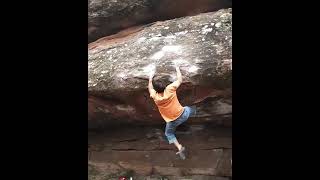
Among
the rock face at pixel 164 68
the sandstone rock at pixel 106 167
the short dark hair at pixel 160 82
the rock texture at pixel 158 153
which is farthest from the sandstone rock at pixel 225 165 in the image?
the sandstone rock at pixel 106 167

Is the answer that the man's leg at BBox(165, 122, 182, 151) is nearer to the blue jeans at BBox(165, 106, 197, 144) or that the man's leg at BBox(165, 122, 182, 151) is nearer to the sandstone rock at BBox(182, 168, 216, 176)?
the blue jeans at BBox(165, 106, 197, 144)

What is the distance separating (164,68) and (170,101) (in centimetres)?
29

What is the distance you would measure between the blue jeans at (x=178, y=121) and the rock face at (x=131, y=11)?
879 mm

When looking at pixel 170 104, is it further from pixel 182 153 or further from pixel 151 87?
pixel 182 153

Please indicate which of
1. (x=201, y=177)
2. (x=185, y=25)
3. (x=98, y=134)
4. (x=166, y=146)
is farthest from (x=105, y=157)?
(x=185, y=25)

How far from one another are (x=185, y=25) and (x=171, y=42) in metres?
0.20

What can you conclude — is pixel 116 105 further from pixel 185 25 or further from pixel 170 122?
pixel 185 25

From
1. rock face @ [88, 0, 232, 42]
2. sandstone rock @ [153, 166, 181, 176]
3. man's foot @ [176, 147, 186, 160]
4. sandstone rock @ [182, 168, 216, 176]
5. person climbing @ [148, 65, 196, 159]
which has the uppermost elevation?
rock face @ [88, 0, 232, 42]

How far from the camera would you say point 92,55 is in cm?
509

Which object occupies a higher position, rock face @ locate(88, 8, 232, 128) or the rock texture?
rock face @ locate(88, 8, 232, 128)

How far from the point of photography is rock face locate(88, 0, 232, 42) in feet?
15.9

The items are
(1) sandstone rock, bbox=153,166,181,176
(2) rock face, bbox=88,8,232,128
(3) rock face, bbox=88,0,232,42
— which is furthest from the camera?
(3) rock face, bbox=88,0,232,42

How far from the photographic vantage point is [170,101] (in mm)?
4645

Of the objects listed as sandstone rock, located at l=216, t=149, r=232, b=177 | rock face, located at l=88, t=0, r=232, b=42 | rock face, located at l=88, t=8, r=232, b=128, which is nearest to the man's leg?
rock face, located at l=88, t=8, r=232, b=128
